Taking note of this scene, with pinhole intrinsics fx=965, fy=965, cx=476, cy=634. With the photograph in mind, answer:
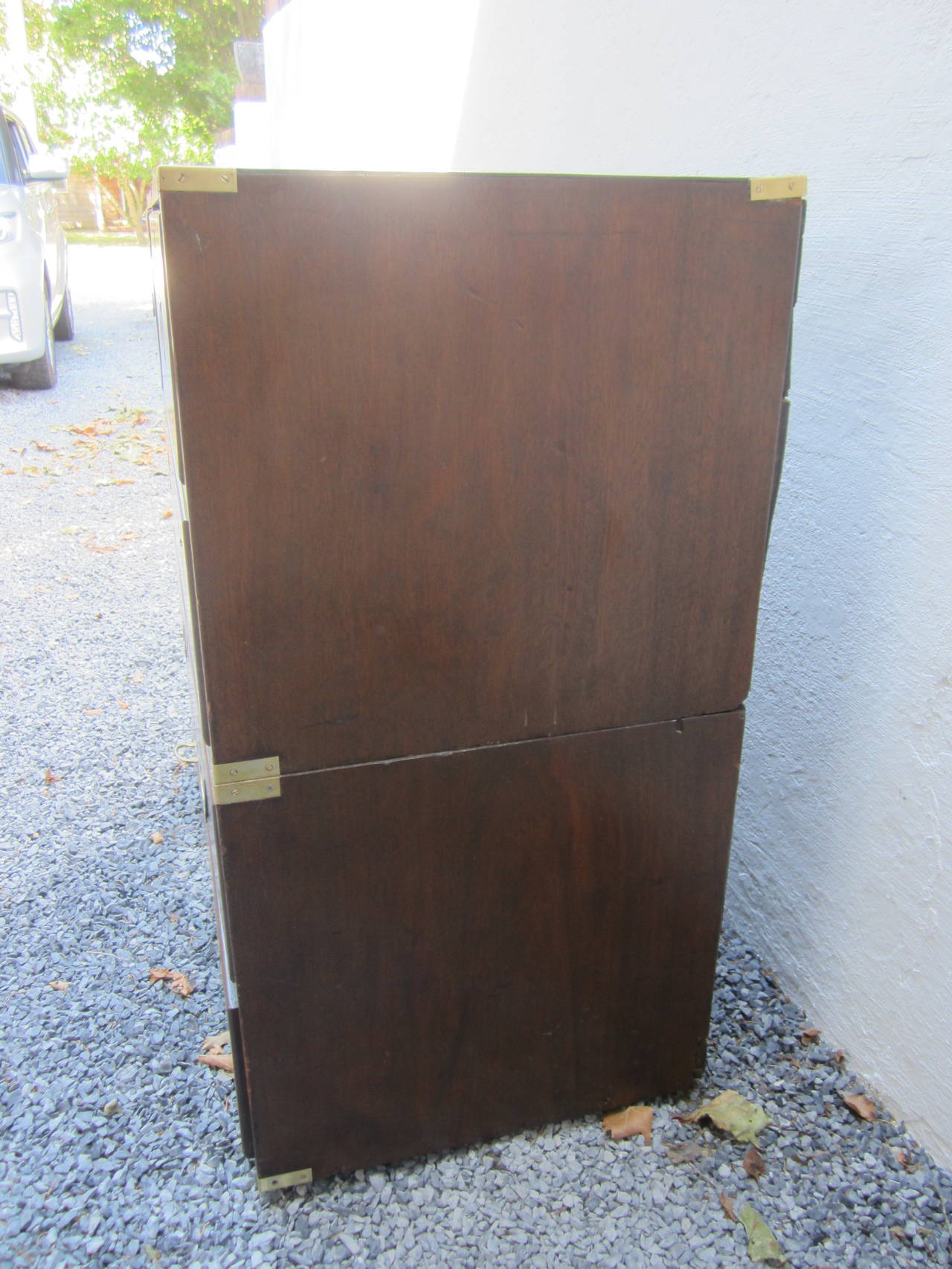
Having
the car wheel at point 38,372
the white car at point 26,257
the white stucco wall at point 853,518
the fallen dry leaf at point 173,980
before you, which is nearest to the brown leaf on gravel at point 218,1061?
the fallen dry leaf at point 173,980

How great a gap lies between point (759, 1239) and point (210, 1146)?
100 cm

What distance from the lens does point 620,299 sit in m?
Result: 1.36

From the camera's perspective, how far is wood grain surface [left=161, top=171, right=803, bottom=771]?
1230 millimetres

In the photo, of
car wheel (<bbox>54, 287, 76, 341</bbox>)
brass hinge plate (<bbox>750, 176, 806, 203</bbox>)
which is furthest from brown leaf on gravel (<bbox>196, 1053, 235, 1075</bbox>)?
car wheel (<bbox>54, 287, 76, 341</bbox>)

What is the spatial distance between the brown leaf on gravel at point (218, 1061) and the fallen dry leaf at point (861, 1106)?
4.04 ft

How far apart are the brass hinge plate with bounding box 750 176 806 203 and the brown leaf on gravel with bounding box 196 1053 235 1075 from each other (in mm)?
1847

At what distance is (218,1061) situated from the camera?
1.99 m

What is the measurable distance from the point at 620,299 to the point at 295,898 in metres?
1.02

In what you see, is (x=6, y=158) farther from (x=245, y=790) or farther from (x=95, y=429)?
(x=245, y=790)

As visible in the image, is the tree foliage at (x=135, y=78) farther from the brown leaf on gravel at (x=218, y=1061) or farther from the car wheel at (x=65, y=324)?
the brown leaf on gravel at (x=218, y=1061)

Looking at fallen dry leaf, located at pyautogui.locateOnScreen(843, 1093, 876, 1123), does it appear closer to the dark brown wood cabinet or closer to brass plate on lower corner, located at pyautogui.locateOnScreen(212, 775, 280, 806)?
the dark brown wood cabinet

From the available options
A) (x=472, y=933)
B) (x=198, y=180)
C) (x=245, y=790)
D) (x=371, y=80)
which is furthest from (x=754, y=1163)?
(x=371, y=80)

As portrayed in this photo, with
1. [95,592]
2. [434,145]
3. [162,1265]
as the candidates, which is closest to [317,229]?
[162,1265]

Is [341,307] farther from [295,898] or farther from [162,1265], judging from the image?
[162,1265]
